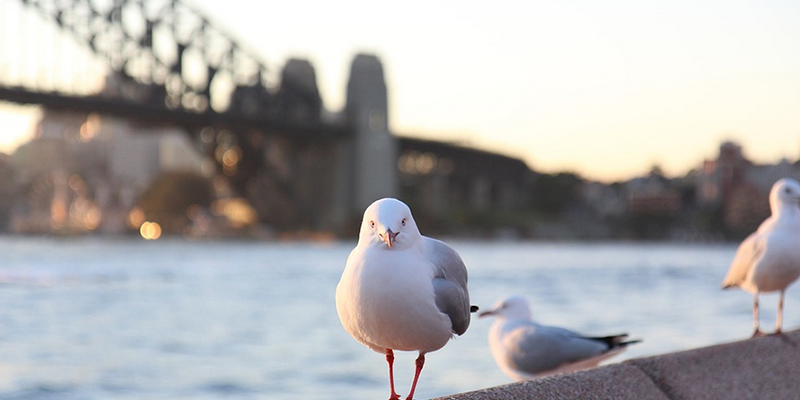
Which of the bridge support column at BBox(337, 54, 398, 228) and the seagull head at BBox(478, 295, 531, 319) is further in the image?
the bridge support column at BBox(337, 54, 398, 228)

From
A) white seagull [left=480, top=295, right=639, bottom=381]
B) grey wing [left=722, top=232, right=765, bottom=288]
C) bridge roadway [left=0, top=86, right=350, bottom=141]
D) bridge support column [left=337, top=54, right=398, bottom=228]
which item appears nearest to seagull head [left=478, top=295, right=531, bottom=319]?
white seagull [left=480, top=295, right=639, bottom=381]

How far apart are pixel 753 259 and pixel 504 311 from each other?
801 millimetres

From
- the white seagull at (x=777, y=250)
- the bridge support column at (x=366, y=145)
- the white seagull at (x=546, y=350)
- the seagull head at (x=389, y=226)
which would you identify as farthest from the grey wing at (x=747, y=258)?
the bridge support column at (x=366, y=145)

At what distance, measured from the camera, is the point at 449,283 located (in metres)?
1.93

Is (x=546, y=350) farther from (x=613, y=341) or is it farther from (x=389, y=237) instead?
(x=389, y=237)

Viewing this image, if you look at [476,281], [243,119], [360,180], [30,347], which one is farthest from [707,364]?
[360,180]

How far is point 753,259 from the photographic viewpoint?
11.0 feet

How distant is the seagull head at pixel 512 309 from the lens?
11.1ft

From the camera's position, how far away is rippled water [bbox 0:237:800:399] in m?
5.99

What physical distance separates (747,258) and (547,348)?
0.76 meters

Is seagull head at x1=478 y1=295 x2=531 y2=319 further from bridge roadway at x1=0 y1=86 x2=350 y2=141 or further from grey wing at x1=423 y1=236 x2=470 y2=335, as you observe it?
bridge roadway at x1=0 y1=86 x2=350 y2=141

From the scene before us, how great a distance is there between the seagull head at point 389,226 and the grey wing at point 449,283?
0.09 m

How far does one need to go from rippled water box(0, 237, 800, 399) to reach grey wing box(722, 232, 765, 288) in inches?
90.1

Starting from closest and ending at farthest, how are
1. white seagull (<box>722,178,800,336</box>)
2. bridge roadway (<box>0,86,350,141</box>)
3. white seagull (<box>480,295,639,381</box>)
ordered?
A: 1. white seagull (<box>480,295,639,381</box>)
2. white seagull (<box>722,178,800,336</box>)
3. bridge roadway (<box>0,86,350,141</box>)
